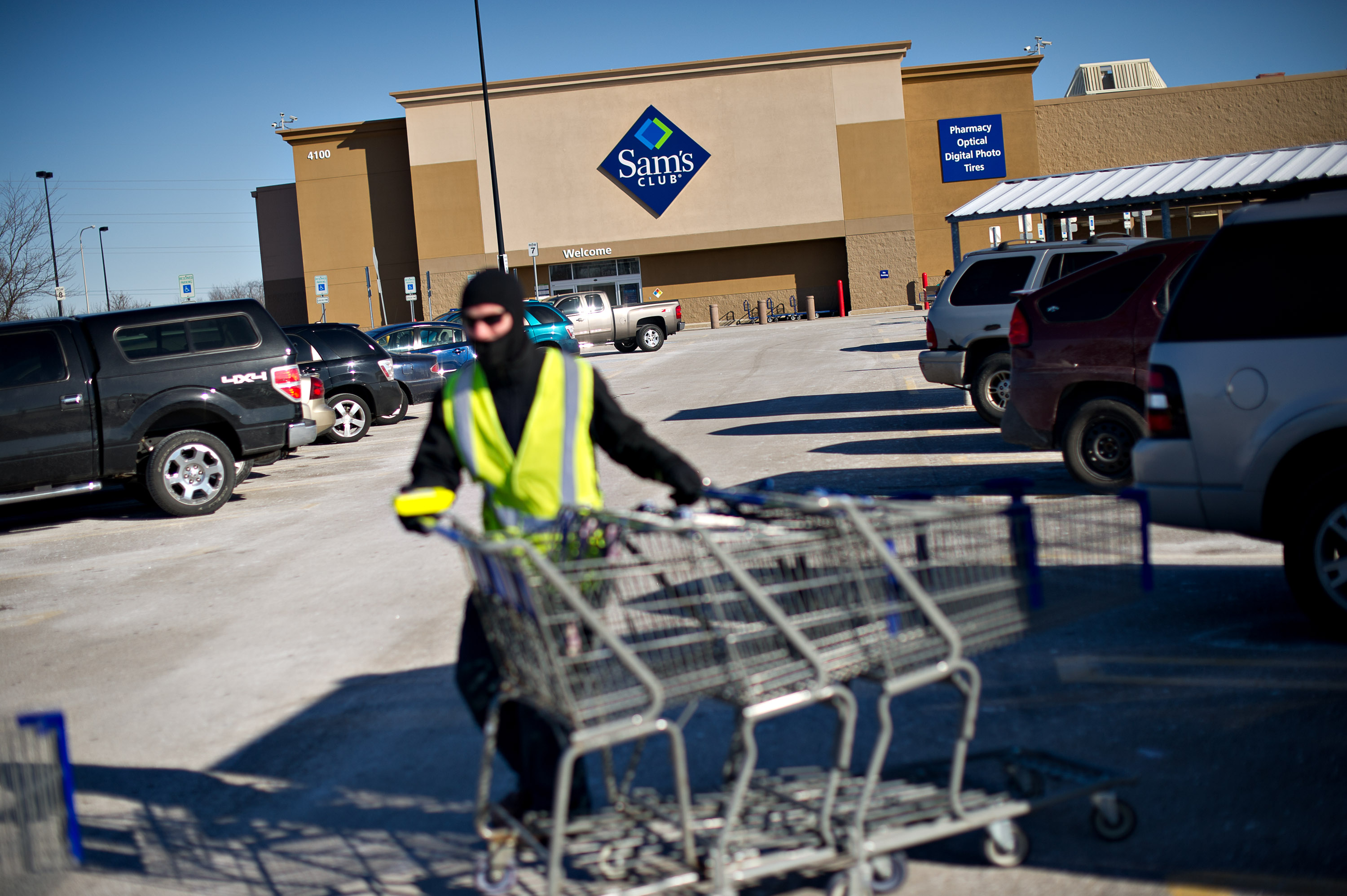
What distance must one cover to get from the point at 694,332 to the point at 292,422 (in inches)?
1355

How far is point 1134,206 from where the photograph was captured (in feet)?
60.8

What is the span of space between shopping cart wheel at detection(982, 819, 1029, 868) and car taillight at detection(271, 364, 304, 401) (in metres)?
9.64

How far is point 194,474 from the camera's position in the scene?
11.5 meters

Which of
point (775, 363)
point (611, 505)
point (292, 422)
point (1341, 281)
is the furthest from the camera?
point (775, 363)

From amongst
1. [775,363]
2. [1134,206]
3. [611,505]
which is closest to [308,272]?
[775,363]

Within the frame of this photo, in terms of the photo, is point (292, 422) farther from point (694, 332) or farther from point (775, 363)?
point (694, 332)

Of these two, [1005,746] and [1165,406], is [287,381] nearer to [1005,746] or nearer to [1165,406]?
[1165,406]

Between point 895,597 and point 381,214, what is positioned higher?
point 381,214

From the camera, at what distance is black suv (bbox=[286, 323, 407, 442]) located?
1672 cm

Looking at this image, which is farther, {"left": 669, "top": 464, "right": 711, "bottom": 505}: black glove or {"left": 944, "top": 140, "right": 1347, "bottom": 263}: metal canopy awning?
{"left": 944, "top": 140, "right": 1347, "bottom": 263}: metal canopy awning

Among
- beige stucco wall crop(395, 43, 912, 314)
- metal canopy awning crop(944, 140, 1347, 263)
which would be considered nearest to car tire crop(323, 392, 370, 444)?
metal canopy awning crop(944, 140, 1347, 263)

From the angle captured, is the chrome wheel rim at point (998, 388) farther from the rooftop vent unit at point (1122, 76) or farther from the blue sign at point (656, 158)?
the rooftop vent unit at point (1122, 76)

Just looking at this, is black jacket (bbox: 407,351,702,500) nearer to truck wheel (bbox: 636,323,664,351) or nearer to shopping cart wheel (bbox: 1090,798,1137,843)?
shopping cart wheel (bbox: 1090,798,1137,843)

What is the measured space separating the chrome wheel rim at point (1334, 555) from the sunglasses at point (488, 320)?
3874 millimetres
